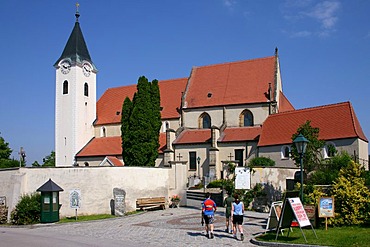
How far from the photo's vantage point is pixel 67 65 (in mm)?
52469

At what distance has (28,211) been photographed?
2295cm

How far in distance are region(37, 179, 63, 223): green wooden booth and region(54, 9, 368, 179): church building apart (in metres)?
17.9

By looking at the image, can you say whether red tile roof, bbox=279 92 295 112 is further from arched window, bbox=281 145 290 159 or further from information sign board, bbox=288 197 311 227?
information sign board, bbox=288 197 311 227

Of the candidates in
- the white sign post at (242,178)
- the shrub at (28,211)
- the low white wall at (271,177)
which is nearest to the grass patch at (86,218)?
the shrub at (28,211)

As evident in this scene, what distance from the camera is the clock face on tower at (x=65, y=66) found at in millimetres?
52375

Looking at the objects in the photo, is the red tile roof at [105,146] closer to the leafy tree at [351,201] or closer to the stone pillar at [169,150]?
the stone pillar at [169,150]

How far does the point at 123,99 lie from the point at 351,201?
41055 millimetres

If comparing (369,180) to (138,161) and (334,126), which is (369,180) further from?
(138,161)

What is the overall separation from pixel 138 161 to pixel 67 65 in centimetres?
2064

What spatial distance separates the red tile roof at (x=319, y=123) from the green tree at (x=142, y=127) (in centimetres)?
1021

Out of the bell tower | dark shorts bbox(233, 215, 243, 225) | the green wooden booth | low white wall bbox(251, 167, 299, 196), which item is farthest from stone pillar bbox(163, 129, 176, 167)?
dark shorts bbox(233, 215, 243, 225)

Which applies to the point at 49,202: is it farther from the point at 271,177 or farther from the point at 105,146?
the point at 105,146

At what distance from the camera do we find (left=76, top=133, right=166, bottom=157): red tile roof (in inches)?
1900

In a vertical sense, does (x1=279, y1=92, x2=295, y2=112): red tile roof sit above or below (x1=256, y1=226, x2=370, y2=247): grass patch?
above
